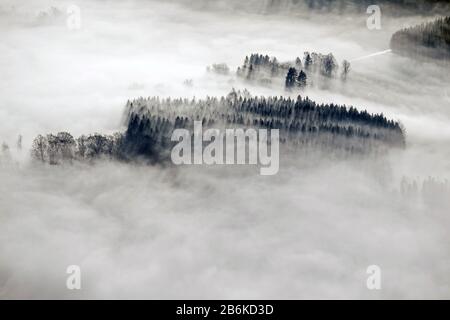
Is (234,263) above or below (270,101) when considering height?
below

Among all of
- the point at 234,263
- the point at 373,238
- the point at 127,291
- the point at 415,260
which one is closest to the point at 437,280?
the point at 415,260

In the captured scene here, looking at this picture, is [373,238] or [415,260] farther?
[373,238]

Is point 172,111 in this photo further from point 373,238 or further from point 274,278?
point 373,238
